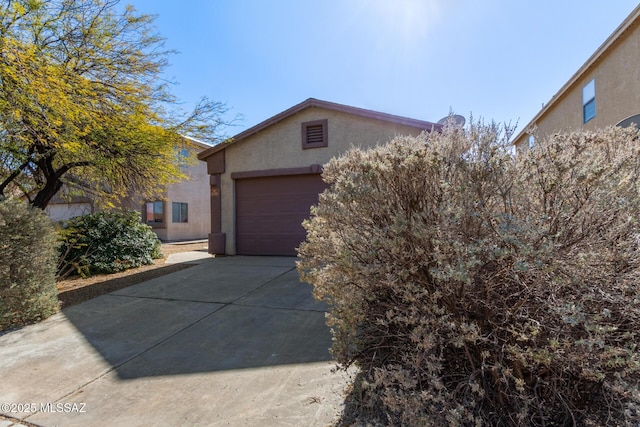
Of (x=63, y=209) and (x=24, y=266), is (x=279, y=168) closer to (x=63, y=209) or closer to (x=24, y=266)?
(x=24, y=266)

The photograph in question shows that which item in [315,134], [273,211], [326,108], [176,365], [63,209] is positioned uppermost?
[326,108]

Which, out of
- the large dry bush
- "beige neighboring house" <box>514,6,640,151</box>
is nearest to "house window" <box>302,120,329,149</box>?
"beige neighboring house" <box>514,6,640,151</box>

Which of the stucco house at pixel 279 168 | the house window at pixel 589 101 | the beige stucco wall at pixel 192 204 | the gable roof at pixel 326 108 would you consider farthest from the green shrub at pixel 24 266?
the house window at pixel 589 101

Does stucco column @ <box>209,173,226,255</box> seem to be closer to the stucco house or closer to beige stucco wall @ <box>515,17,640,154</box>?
the stucco house

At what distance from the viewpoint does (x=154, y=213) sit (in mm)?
17391

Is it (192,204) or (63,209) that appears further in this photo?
(192,204)

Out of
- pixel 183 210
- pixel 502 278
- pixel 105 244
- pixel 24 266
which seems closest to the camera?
pixel 502 278

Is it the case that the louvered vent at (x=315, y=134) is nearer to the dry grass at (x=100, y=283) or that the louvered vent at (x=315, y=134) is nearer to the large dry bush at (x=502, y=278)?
the dry grass at (x=100, y=283)

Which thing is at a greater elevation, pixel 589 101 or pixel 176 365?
pixel 589 101

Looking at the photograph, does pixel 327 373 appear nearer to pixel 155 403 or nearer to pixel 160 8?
pixel 155 403

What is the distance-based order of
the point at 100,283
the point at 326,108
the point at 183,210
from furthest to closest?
1. the point at 183,210
2. the point at 326,108
3. the point at 100,283

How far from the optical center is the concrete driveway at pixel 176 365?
243cm

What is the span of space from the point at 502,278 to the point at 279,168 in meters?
8.47

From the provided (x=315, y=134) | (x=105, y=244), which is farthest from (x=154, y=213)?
(x=315, y=134)
